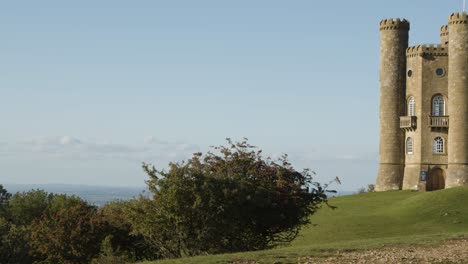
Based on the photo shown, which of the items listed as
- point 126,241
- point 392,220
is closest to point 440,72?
point 392,220

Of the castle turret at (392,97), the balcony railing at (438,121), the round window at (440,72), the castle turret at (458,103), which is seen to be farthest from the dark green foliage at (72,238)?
the round window at (440,72)

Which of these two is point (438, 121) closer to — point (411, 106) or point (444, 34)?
point (411, 106)

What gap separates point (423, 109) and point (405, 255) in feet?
141

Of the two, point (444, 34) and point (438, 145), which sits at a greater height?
point (444, 34)

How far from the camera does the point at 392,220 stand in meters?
47.4

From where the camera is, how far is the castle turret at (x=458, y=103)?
63.4 metres

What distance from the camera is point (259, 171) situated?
33.2m

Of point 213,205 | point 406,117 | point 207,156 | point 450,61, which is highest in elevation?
point 450,61

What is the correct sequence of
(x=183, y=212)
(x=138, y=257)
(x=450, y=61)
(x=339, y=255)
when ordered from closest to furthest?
Result: (x=339, y=255)
(x=183, y=212)
(x=138, y=257)
(x=450, y=61)

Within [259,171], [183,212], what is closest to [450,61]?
[259,171]

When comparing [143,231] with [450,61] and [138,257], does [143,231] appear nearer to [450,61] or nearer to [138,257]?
[138,257]

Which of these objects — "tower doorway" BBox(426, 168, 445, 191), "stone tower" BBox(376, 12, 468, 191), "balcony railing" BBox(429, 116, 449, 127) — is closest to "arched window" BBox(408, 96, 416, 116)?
"stone tower" BBox(376, 12, 468, 191)

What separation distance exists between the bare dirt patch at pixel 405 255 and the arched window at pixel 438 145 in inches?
1558

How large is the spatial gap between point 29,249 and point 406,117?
37351 mm
